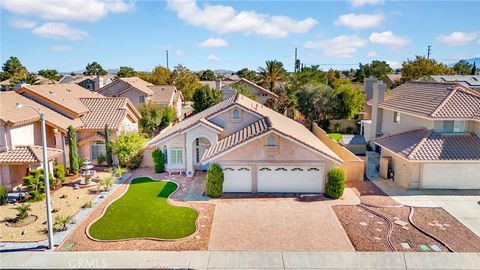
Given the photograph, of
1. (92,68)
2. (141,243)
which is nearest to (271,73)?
(141,243)

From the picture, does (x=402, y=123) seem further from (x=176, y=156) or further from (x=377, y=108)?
(x=176, y=156)

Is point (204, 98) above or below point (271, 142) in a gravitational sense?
above

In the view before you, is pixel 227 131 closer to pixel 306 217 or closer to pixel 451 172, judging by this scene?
pixel 306 217

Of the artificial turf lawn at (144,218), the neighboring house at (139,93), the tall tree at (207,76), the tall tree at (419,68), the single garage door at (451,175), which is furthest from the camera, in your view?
the tall tree at (207,76)

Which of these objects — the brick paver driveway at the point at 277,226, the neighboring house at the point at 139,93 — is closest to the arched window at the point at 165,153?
the brick paver driveway at the point at 277,226

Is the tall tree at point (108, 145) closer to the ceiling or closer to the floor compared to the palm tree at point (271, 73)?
closer to the floor

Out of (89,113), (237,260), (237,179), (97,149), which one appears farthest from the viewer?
(89,113)

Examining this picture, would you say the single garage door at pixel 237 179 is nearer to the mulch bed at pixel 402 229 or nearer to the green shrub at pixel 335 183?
the green shrub at pixel 335 183
